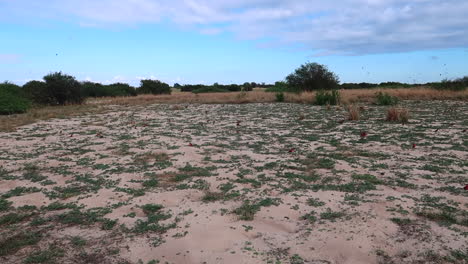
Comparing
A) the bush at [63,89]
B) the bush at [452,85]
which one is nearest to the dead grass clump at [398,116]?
the bush at [452,85]

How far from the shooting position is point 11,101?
1503cm

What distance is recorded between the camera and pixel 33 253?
2748 mm

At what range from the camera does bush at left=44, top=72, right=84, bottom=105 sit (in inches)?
760

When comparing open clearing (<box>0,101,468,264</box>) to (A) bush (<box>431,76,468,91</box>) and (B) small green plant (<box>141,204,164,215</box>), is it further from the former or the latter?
(A) bush (<box>431,76,468,91</box>)

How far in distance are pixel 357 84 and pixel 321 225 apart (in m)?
51.0

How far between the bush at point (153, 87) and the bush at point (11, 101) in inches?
855

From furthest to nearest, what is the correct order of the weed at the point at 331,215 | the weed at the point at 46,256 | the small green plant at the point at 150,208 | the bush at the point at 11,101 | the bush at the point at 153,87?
the bush at the point at 153,87
the bush at the point at 11,101
the small green plant at the point at 150,208
the weed at the point at 331,215
the weed at the point at 46,256

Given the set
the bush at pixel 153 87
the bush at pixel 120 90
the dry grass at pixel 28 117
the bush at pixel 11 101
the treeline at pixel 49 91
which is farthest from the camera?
the bush at pixel 153 87

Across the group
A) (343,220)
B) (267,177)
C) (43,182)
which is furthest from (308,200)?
(43,182)

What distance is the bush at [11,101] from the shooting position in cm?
1455

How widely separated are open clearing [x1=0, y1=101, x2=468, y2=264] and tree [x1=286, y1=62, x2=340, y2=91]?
18.7 meters

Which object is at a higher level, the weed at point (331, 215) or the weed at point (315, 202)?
the weed at point (315, 202)

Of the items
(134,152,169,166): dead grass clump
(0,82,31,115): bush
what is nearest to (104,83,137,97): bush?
(0,82,31,115): bush

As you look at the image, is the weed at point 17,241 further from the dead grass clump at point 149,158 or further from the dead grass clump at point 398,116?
the dead grass clump at point 398,116
